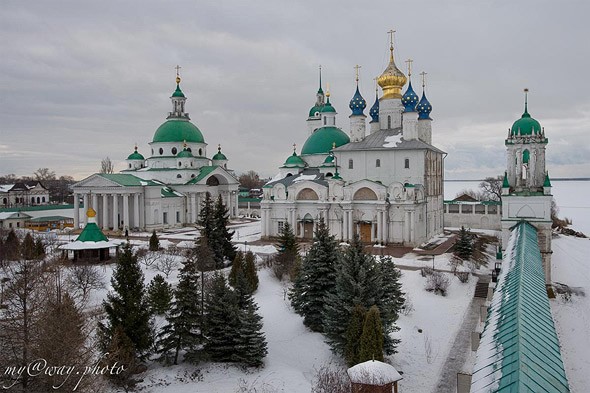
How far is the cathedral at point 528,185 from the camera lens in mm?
20016

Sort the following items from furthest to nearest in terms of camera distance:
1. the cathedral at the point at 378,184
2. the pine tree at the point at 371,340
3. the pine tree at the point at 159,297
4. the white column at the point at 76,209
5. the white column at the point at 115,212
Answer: the white column at the point at 76,209
the white column at the point at 115,212
the cathedral at the point at 378,184
the pine tree at the point at 159,297
the pine tree at the point at 371,340

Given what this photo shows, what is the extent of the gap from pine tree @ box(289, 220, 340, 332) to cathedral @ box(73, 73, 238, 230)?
93.3ft

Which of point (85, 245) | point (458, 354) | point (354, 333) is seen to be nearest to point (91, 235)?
point (85, 245)

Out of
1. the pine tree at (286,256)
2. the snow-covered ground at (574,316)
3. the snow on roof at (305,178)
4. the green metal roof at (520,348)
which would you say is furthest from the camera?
the snow on roof at (305,178)

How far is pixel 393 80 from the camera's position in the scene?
38.4 m

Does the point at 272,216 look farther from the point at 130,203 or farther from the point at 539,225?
the point at 539,225

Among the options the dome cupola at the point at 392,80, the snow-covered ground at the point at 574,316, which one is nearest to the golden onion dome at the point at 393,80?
the dome cupola at the point at 392,80

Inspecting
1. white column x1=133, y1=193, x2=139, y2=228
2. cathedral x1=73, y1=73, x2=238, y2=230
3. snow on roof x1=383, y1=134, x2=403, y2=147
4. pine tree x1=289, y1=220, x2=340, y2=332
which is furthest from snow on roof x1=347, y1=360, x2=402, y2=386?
white column x1=133, y1=193, x2=139, y2=228

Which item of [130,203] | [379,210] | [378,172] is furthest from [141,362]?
[130,203]

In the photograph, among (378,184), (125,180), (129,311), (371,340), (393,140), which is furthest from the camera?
(125,180)

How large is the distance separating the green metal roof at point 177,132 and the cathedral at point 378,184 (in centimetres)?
1539

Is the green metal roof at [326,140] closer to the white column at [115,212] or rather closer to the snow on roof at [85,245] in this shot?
the white column at [115,212]

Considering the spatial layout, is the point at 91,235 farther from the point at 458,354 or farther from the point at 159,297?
the point at 458,354

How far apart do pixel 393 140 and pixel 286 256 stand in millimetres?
16408
